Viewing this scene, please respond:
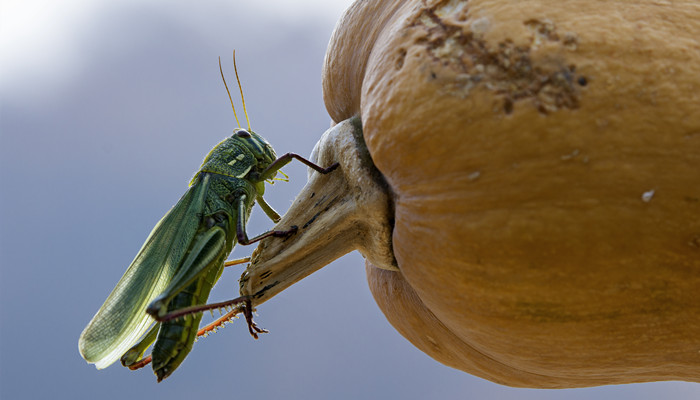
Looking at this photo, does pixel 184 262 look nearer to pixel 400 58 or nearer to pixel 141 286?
pixel 141 286

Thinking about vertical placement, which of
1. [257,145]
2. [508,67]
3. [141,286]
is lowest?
[141,286]

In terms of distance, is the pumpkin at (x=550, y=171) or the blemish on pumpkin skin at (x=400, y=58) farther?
the blemish on pumpkin skin at (x=400, y=58)

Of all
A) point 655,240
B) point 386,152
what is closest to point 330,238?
point 386,152

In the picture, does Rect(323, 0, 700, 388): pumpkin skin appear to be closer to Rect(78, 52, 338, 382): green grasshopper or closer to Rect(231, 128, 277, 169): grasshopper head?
Rect(78, 52, 338, 382): green grasshopper

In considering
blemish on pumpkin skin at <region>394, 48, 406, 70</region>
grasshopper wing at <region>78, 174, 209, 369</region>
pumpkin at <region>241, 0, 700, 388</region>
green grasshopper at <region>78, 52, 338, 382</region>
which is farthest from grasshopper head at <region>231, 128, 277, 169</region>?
blemish on pumpkin skin at <region>394, 48, 406, 70</region>

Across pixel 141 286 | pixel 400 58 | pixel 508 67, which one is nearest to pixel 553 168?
pixel 508 67

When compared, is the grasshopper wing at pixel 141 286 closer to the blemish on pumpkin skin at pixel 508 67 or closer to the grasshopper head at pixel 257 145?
the grasshopper head at pixel 257 145

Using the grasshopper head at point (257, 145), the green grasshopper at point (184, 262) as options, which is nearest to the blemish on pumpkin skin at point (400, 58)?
the green grasshopper at point (184, 262)
